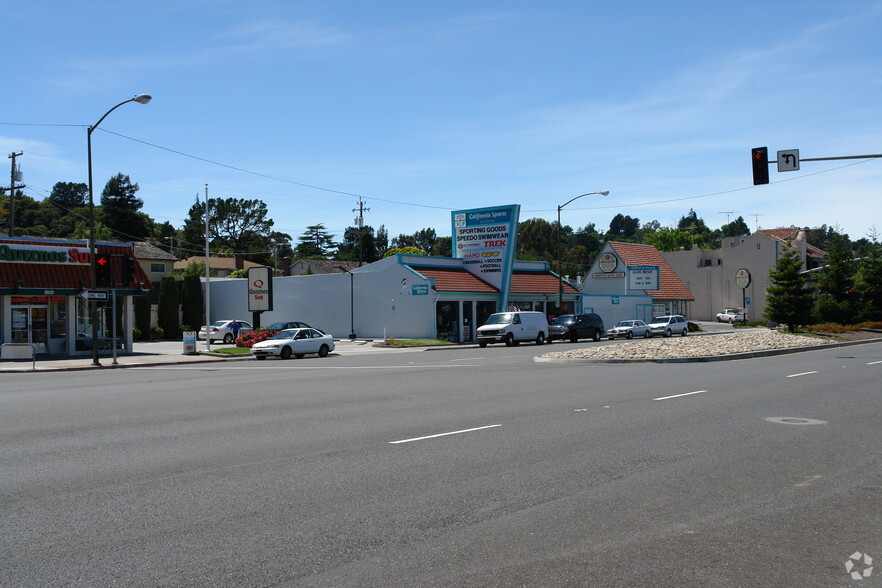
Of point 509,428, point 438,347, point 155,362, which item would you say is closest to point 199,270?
point 438,347

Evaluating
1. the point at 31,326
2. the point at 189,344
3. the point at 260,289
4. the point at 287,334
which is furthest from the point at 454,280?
the point at 31,326

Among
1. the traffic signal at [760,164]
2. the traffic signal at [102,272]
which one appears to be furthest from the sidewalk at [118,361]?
the traffic signal at [760,164]

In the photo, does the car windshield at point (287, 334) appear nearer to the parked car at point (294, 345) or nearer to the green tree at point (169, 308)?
the parked car at point (294, 345)

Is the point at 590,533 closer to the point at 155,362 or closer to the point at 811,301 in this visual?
the point at 155,362

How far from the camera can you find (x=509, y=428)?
11.1 m

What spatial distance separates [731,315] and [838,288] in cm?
3342

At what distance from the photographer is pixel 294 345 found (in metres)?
34.4

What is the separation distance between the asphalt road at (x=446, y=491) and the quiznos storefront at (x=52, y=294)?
21006mm

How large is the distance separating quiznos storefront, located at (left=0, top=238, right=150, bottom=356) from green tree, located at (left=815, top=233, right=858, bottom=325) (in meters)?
43.7

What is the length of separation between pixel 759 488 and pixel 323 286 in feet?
155

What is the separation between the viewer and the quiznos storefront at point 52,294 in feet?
108

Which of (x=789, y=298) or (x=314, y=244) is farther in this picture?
(x=314, y=244)

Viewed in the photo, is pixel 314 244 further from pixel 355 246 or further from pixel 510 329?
pixel 510 329

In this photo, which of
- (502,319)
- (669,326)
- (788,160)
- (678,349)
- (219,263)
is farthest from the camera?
(219,263)
